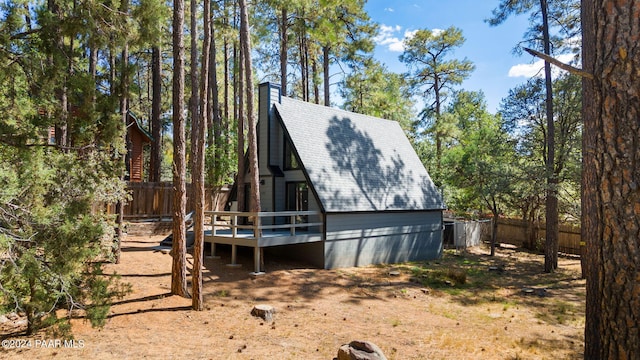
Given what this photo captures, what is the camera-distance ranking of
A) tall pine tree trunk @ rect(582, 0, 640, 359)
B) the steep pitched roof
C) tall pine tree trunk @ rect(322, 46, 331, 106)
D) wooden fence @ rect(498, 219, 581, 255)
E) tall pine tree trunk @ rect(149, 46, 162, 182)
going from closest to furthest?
tall pine tree trunk @ rect(582, 0, 640, 359) < the steep pitched roof < tall pine tree trunk @ rect(149, 46, 162, 182) < wooden fence @ rect(498, 219, 581, 255) < tall pine tree trunk @ rect(322, 46, 331, 106)

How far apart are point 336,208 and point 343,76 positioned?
14.6 m

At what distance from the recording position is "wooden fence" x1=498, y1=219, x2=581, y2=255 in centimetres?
1977

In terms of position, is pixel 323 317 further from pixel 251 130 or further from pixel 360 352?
pixel 251 130

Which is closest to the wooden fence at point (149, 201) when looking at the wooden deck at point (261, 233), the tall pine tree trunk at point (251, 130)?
the wooden deck at point (261, 233)

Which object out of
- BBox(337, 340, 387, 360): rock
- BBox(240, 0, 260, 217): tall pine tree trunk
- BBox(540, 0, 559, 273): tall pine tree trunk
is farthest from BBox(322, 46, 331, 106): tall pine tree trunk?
BBox(337, 340, 387, 360): rock

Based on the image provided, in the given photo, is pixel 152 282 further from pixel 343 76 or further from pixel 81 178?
pixel 343 76

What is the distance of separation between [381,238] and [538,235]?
11823 mm

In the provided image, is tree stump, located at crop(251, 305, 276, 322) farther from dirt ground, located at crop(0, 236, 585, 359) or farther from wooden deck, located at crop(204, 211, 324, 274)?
wooden deck, located at crop(204, 211, 324, 274)

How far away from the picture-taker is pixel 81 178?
7.03 meters

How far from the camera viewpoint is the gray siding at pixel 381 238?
46.4ft

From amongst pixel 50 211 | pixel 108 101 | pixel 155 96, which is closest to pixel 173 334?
pixel 50 211

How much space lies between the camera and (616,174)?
2.77 m

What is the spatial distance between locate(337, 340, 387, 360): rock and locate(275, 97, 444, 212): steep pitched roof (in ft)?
25.6

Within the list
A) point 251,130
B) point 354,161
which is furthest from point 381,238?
point 251,130
